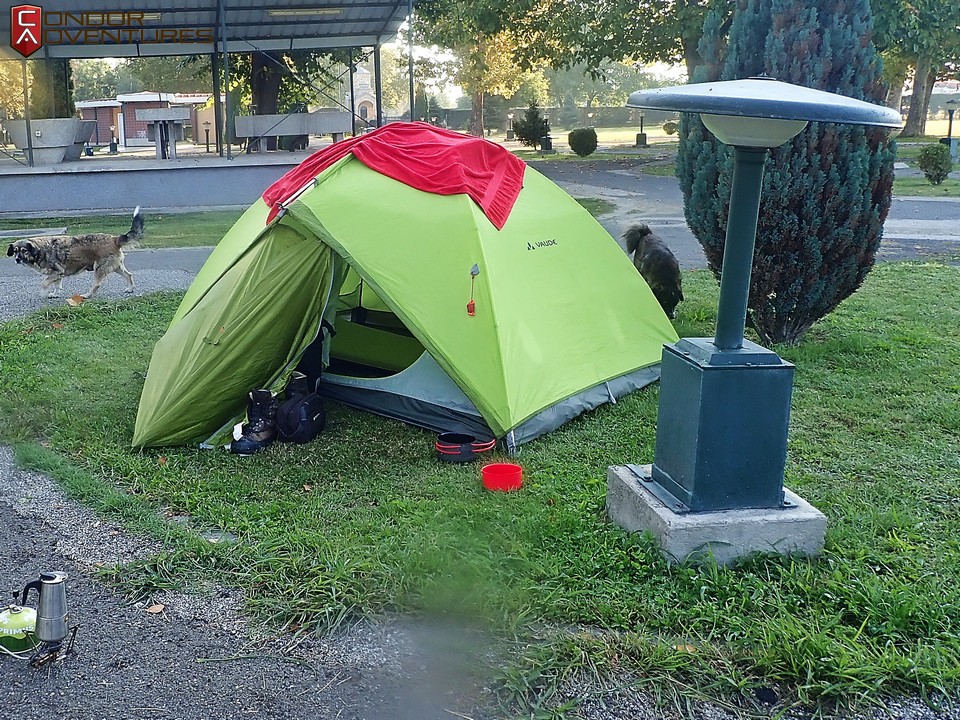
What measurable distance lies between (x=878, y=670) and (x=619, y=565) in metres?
0.96

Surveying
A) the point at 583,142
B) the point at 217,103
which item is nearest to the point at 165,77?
the point at 583,142

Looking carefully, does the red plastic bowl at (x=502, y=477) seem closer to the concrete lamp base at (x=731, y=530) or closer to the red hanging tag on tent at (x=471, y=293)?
the concrete lamp base at (x=731, y=530)

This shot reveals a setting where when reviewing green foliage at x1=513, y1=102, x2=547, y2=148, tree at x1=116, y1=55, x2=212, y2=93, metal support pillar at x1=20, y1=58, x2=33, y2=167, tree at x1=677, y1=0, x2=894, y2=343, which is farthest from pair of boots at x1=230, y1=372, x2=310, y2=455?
tree at x1=116, y1=55, x2=212, y2=93

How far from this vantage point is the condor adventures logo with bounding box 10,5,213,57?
15.6 m

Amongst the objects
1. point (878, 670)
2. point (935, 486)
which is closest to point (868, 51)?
point (935, 486)

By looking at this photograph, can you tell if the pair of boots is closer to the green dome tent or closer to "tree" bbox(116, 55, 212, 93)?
the green dome tent

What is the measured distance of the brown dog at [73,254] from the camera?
8164mm

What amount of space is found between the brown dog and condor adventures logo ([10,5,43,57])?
8857 millimetres

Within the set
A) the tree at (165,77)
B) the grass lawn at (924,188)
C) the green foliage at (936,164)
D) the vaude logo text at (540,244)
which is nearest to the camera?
the vaude logo text at (540,244)

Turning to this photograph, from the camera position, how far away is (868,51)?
5.90 m

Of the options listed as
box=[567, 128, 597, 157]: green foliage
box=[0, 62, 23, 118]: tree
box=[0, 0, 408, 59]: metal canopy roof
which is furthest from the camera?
box=[567, 128, 597, 157]: green foliage

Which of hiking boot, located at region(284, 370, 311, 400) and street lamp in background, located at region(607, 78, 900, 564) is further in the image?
hiking boot, located at region(284, 370, 311, 400)

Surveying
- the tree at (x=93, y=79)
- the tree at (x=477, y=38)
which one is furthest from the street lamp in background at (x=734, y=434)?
the tree at (x=93, y=79)

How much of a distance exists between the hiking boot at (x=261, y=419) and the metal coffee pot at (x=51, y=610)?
6.31ft
